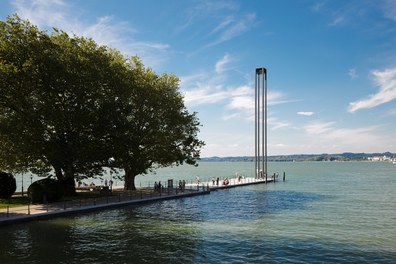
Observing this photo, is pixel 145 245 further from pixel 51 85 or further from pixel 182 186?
pixel 182 186

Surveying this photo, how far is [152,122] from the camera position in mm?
55875

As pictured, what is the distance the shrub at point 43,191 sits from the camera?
3909 centimetres

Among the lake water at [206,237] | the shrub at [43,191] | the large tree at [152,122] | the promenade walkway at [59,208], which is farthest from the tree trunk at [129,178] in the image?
the shrub at [43,191]

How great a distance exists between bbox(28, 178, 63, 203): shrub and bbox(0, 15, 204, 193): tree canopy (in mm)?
2908

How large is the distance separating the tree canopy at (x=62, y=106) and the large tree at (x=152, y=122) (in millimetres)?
394

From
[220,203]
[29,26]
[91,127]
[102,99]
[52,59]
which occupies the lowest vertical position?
[220,203]

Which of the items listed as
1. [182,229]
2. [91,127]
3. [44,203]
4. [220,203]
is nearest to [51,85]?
[91,127]

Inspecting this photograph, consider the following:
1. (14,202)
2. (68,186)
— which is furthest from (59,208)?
(68,186)

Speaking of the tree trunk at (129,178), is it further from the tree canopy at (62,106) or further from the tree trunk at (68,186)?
the tree trunk at (68,186)

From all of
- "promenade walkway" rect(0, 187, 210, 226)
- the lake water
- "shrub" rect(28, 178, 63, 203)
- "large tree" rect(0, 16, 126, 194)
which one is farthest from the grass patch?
the lake water

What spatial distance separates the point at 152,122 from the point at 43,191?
20858 millimetres

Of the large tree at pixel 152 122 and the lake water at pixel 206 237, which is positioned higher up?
the large tree at pixel 152 122

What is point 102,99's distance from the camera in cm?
4547

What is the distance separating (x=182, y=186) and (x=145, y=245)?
115 ft
